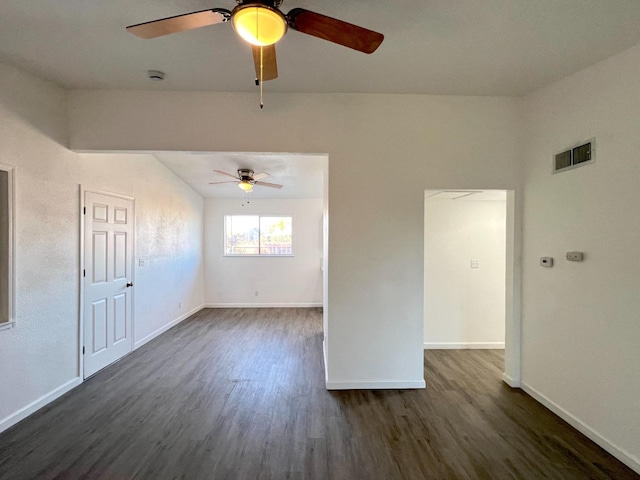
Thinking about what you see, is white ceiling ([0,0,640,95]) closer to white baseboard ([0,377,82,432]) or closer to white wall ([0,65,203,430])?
white wall ([0,65,203,430])

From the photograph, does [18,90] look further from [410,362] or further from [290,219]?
[290,219]

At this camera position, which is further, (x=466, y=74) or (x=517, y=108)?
(x=517, y=108)

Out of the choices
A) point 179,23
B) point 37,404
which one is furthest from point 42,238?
point 179,23

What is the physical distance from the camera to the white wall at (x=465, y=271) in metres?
4.06

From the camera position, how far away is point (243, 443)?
2197mm

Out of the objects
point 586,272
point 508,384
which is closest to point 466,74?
point 586,272

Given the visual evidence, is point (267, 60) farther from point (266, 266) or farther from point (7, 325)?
point (266, 266)

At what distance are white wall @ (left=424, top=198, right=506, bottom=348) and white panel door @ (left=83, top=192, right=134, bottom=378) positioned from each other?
3989 millimetres

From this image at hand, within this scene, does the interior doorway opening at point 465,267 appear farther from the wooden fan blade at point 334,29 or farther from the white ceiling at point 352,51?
the wooden fan blade at point 334,29

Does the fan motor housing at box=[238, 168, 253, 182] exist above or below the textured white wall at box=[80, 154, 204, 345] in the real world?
above

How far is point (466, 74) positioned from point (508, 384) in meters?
3.05

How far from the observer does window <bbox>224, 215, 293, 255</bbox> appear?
6973 mm

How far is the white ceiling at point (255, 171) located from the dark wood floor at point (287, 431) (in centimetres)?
270

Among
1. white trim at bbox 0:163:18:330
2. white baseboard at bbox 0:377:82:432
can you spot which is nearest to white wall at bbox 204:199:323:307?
white baseboard at bbox 0:377:82:432
